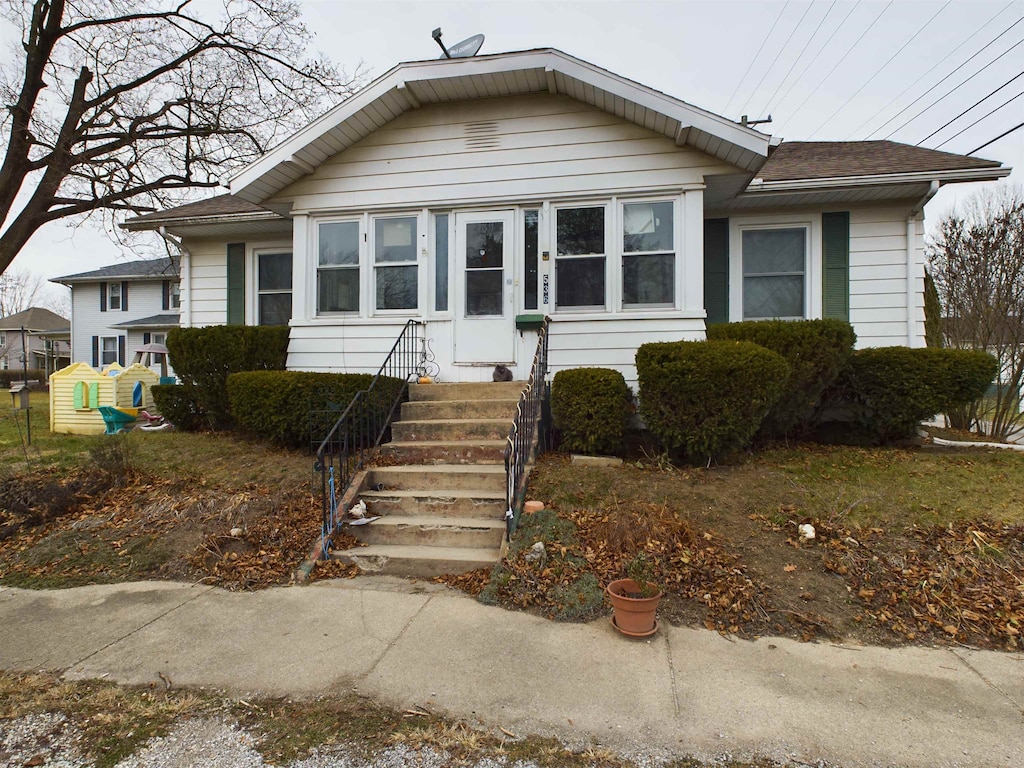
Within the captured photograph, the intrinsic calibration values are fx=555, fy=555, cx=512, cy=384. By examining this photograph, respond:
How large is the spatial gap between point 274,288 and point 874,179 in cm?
933

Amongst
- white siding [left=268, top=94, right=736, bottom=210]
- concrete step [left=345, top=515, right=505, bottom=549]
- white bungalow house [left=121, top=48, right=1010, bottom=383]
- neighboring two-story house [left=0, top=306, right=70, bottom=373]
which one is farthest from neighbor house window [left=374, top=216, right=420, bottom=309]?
neighboring two-story house [left=0, top=306, right=70, bottom=373]

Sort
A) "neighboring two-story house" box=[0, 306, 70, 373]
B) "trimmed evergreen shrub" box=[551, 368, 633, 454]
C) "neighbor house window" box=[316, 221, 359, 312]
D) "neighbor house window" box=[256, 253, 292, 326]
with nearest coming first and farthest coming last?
"trimmed evergreen shrub" box=[551, 368, 633, 454] < "neighbor house window" box=[316, 221, 359, 312] < "neighbor house window" box=[256, 253, 292, 326] < "neighboring two-story house" box=[0, 306, 70, 373]

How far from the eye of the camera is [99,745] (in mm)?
2504

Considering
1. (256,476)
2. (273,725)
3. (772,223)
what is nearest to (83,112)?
(256,476)

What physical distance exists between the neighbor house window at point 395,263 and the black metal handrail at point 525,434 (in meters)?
2.05

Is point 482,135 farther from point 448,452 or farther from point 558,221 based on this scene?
point 448,452

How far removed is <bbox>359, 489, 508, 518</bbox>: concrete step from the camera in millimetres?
4996

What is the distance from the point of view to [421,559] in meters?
4.46

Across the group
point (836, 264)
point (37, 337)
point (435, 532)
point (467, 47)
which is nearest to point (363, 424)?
point (435, 532)

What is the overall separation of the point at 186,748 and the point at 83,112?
18.9 m

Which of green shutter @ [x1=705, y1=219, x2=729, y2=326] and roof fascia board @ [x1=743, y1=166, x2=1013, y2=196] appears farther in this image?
green shutter @ [x1=705, y1=219, x2=729, y2=326]

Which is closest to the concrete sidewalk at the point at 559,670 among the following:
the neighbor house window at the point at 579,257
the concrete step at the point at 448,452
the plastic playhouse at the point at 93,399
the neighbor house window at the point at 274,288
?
the concrete step at the point at 448,452

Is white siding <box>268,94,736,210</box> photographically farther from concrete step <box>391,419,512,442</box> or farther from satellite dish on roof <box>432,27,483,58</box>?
concrete step <box>391,419,512,442</box>

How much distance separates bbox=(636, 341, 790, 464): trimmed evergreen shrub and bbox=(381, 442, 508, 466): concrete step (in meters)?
1.70
